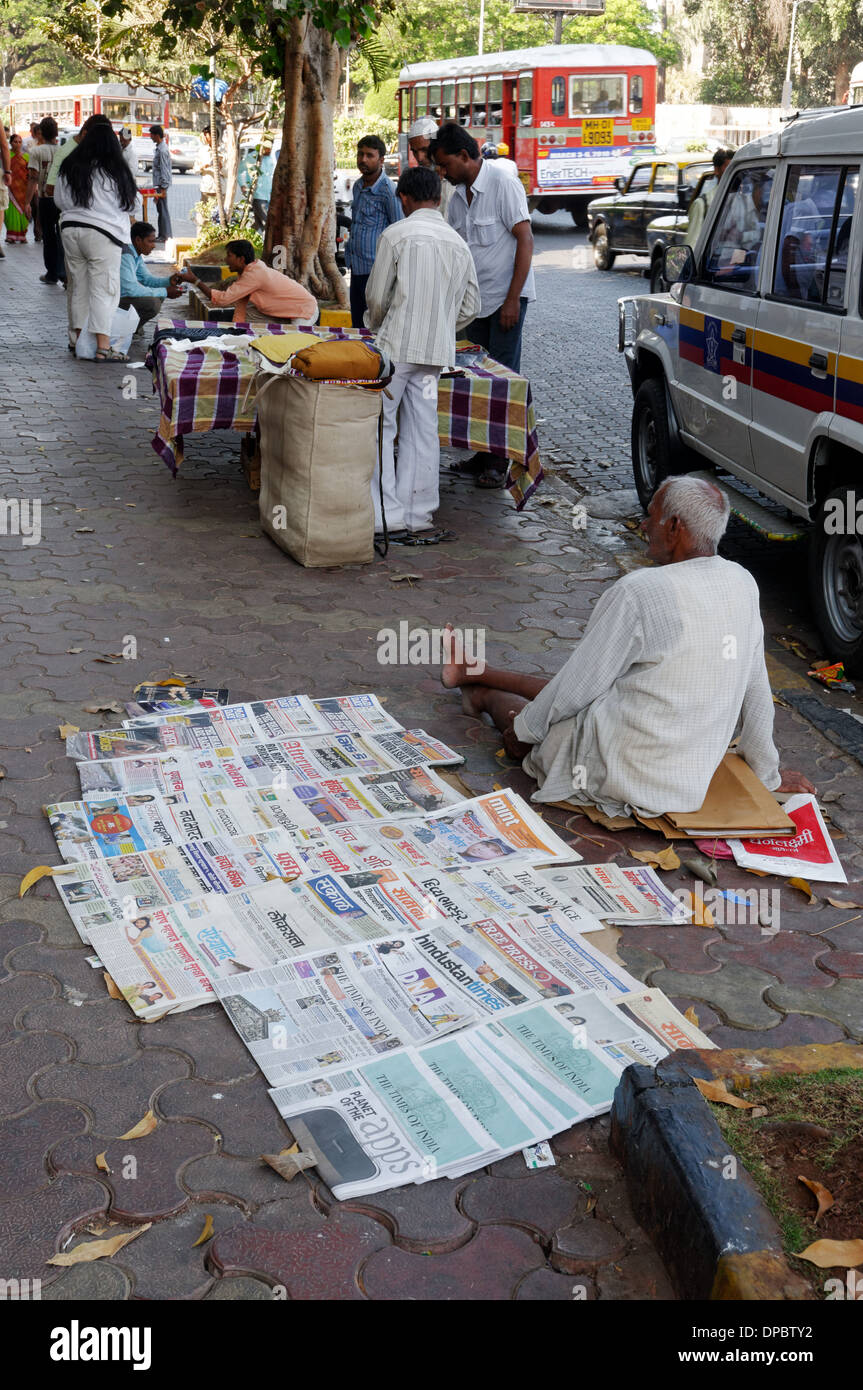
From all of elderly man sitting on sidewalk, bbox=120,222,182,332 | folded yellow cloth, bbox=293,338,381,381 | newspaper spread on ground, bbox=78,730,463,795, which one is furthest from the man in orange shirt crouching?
newspaper spread on ground, bbox=78,730,463,795

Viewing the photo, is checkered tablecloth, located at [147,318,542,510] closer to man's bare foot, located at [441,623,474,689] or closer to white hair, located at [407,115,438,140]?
man's bare foot, located at [441,623,474,689]

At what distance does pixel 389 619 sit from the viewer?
18.8 feet

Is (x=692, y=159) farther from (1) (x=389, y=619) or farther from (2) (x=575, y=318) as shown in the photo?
(1) (x=389, y=619)

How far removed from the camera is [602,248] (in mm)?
19531

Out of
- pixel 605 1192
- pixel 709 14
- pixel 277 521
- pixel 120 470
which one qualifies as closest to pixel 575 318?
pixel 120 470

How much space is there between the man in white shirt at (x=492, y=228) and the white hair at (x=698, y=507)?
13.1 ft

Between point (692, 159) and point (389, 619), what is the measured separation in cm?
1622

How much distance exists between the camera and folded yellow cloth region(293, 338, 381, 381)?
5949 mm

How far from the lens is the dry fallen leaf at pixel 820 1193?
87.0 inches

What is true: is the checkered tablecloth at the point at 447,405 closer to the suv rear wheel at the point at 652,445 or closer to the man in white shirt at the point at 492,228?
the suv rear wheel at the point at 652,445

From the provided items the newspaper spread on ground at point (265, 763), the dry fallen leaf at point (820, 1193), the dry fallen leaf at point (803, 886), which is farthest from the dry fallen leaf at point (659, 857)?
the dry fallen leaf at point (820, 1193)

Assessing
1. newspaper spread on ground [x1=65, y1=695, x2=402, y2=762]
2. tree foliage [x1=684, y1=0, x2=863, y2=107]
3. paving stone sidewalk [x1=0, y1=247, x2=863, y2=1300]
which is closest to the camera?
paving stone sidewalk [x1=0, y1=247, x2=863, y2=1300]

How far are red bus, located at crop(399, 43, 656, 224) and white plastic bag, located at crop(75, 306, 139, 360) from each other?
15240mm

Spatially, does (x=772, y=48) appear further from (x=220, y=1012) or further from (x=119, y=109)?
(x=220, y=1012)
